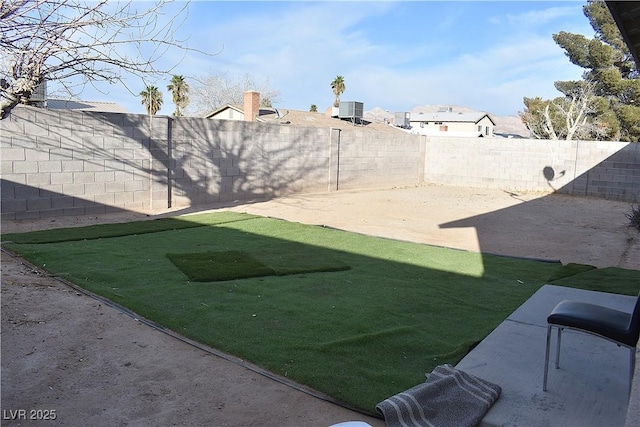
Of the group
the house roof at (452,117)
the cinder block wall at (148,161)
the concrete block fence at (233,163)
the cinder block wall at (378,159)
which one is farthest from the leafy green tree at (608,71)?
the house roof at (452,117)

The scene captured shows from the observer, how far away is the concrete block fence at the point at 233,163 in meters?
9.02

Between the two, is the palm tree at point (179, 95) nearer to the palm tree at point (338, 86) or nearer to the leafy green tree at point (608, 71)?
the palm tree at point (338, 86)

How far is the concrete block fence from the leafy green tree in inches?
381

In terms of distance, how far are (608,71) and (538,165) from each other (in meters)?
10.6

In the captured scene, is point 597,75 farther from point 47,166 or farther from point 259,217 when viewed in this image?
point 47,166

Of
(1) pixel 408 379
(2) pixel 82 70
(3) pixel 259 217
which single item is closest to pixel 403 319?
(1) pixel 408 379

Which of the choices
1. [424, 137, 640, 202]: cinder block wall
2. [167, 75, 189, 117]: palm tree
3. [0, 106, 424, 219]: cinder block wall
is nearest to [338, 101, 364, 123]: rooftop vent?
[424, 137, 640, 202]: cinder block wall

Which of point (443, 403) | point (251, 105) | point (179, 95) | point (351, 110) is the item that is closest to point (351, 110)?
point (351, 110)

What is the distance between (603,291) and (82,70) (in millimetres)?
5564

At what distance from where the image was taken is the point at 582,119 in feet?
89.7

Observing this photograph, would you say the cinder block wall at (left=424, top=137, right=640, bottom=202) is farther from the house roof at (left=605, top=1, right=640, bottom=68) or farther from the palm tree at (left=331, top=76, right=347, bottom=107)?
the palm tree at (left=331, top=76, right=347, bottom=107)

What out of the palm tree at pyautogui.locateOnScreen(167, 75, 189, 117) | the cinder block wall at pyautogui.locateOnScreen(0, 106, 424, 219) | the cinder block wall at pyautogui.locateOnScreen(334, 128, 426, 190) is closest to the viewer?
the cinder block wall at pyautogui.locateOnScreen(0, 106, 424, 219)

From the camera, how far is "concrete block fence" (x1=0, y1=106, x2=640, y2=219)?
29.6 ft

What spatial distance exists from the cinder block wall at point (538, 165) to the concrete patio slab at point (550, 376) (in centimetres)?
1426
